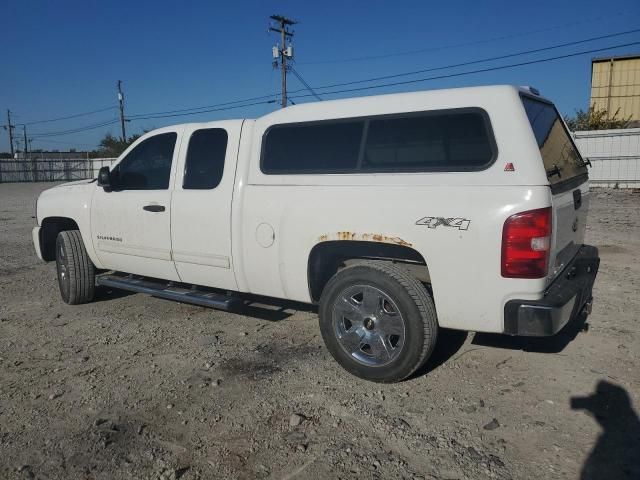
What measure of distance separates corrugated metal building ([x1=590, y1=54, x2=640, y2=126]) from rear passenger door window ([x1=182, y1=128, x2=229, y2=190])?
28671 millimetres

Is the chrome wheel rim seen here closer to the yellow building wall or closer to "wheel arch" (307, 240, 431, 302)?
"wheel arch" (307, 240, 431, 302)

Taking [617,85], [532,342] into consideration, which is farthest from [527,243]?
[617,85]

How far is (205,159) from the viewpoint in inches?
184

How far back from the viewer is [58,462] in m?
2.90

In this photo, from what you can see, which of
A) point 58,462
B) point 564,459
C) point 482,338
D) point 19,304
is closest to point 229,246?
point 58,462

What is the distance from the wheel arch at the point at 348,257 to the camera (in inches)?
147

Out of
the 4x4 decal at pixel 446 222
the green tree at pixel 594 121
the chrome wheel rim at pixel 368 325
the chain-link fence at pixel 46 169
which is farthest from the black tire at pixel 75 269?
the chain-link fence at pixel 46 169

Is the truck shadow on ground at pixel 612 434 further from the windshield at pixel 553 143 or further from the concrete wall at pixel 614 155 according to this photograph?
the concrete wall at pixel 614 155

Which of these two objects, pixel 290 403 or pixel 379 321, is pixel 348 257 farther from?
pixel 290 403

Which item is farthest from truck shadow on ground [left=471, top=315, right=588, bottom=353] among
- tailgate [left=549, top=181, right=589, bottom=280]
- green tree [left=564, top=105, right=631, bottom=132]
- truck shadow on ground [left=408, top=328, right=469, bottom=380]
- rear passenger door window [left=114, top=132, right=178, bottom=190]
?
green tree [left=564, top=105, right=631, bottom=132]

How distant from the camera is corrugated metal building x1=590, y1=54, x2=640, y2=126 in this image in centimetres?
2752

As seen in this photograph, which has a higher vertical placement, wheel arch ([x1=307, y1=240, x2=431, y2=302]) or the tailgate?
the tailgate

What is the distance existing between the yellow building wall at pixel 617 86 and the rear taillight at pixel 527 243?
29.0 meters

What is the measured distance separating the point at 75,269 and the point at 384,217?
3.84m
